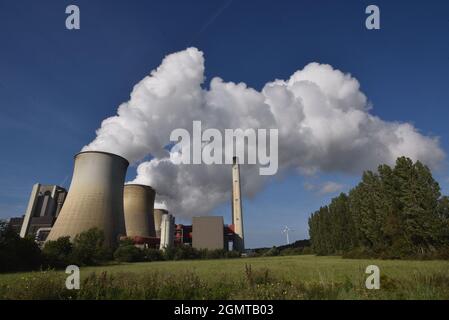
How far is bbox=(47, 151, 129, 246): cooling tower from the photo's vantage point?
128 feet

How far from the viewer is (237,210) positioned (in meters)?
83.1

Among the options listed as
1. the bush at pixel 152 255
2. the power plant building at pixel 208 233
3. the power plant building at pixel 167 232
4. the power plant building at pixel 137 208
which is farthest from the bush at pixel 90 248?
the power plant building at pixel 208 233

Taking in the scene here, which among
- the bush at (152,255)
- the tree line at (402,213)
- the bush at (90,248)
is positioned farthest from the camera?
the bush at (152,255)

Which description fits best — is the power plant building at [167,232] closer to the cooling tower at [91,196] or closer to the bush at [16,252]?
the cooling tower at [91,196]

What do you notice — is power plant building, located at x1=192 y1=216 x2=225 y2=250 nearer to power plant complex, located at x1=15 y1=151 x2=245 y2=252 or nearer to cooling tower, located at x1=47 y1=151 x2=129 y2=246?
power plant complex, located at x1=15 y1=151 x2=245 y2=252

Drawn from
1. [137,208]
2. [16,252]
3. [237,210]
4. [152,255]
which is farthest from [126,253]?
[237,210]

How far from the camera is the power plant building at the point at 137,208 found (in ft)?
186

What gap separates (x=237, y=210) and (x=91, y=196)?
4984 cm

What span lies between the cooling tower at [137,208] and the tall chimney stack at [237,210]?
28.1m

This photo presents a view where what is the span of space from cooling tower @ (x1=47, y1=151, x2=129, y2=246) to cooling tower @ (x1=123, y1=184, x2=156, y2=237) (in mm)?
14376

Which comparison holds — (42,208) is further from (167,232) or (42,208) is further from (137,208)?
(137,208)
